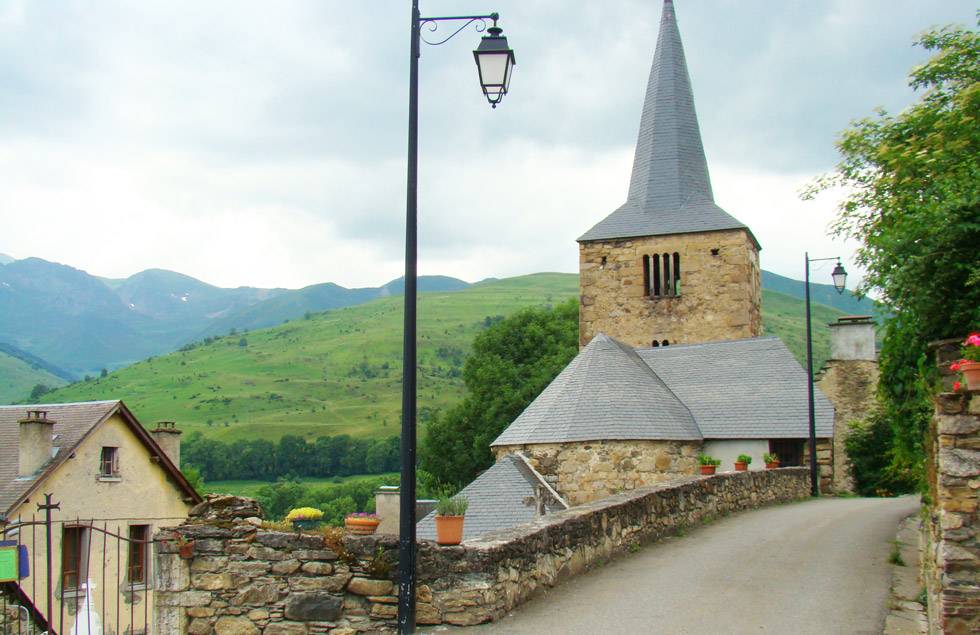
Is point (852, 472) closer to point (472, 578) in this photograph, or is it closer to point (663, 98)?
point (663, 98)

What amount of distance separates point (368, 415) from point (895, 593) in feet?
379

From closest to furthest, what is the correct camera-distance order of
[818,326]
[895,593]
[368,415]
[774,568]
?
[895,593] < [774,568] < [368,415] < [818,326]

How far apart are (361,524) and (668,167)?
35.5 metres

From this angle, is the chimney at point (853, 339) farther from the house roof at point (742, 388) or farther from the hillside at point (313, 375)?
the hillside at point (313, 375)

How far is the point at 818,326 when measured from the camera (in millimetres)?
158125

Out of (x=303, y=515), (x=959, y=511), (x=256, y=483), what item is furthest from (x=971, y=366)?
(x=256, y=483)

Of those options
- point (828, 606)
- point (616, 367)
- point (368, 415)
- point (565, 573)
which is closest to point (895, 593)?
point (828, 606)

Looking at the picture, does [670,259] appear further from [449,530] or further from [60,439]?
[449,530]

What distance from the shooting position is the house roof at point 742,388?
28484 millimetres

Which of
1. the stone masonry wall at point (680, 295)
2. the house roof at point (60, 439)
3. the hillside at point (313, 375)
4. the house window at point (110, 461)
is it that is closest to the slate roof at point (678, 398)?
the stone masonry wall at point (680, 295)

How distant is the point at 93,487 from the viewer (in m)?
29.0

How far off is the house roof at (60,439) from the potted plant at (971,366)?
81.2 feet

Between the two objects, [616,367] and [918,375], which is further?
[616,367]

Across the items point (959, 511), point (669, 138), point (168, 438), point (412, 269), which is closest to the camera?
point (959, 511)
